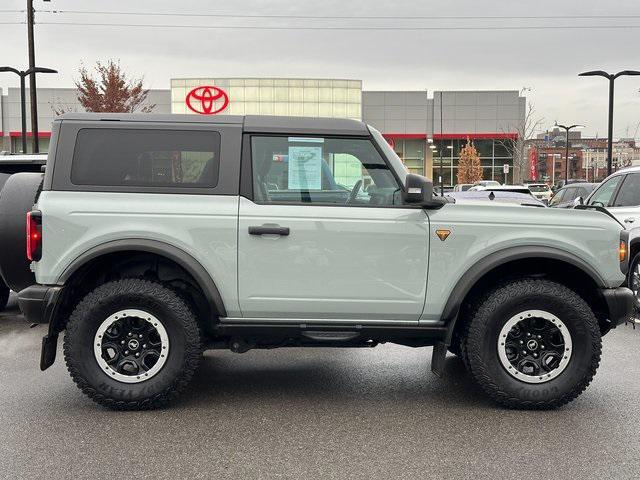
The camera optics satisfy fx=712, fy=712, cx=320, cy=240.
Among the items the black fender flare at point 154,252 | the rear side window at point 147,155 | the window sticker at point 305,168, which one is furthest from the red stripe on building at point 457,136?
the black fender flare at point 154,252

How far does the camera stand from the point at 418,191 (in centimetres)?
487

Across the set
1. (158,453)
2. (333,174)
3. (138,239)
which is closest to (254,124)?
(333,174)

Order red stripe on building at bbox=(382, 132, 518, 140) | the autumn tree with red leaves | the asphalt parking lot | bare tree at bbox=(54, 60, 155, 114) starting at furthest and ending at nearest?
red stripe on building at bbox=(382, 132, 518, 140)
the autumn tree with red leaves
bare tree at bbox=(54, 60, 155, 114)
the asphalt parking lot

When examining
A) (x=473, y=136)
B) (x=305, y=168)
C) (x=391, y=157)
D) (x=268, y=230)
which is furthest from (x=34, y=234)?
(x=473, y=136)

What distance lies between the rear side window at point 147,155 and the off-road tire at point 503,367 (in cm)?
216

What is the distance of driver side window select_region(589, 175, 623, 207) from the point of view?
9773 mm

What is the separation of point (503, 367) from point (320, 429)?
139 centimetres

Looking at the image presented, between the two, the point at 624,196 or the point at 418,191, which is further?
the point at 624,196

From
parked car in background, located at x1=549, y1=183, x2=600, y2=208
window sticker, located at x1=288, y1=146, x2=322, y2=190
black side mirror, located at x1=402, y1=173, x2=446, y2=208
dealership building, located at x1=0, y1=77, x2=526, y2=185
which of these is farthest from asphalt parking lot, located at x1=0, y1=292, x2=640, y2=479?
dealership building, located at x1=0, y1=77, x2=526, y2=185

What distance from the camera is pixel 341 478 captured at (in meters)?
3.84

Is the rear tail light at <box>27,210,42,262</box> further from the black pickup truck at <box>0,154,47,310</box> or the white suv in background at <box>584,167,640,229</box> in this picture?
the white suv in background at <box>584,167,640,229</box>

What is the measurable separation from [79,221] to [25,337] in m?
3.39

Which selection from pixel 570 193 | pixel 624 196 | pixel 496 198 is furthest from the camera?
pixel 570 193

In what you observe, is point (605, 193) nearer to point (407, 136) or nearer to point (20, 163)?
point (20, 163)
